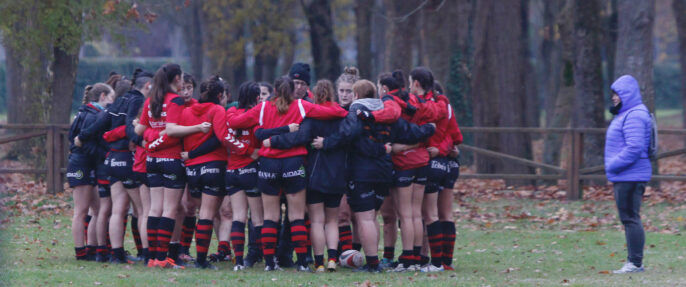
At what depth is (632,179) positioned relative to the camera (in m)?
8.63

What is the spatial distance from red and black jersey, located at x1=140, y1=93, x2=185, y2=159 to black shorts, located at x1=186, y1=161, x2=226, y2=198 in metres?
0.21

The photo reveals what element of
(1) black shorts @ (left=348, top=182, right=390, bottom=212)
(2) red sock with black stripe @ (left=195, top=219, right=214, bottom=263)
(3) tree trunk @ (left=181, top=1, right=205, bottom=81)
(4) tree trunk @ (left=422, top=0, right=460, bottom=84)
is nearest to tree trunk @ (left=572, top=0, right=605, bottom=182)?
(4) tree trunk @ (left=422, top=0, right=460, bottom=84)

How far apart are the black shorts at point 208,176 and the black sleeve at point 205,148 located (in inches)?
4.3

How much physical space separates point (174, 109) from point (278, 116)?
1.00 metres

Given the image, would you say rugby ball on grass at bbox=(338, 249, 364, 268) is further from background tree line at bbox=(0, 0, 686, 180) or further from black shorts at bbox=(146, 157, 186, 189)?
background tree line at bbox=(0, 0, 686, 180)

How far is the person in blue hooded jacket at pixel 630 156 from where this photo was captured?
338 inches

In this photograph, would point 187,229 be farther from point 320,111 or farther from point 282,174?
point 320,111

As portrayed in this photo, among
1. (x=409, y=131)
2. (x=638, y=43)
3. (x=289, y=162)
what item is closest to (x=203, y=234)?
(x=289, y=162)

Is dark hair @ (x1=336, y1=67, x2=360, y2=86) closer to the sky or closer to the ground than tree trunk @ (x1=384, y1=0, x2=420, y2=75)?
closer to the ground

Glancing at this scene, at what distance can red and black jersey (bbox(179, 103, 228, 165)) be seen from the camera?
869cm

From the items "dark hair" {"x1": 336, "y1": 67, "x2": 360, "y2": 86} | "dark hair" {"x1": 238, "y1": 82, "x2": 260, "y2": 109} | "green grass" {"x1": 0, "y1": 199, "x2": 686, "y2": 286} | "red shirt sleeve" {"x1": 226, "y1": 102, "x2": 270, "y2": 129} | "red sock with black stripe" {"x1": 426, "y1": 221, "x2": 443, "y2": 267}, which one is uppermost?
"dark hair" {"x1": 336, "y1": 67, "x2": 360, "y2": 86}

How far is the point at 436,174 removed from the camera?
8938 mm

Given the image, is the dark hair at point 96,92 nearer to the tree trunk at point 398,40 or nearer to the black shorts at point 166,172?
the black shorts at point 166,172

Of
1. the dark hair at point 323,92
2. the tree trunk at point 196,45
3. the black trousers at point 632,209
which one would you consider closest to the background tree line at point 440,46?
the tree trunk at point 196,45
